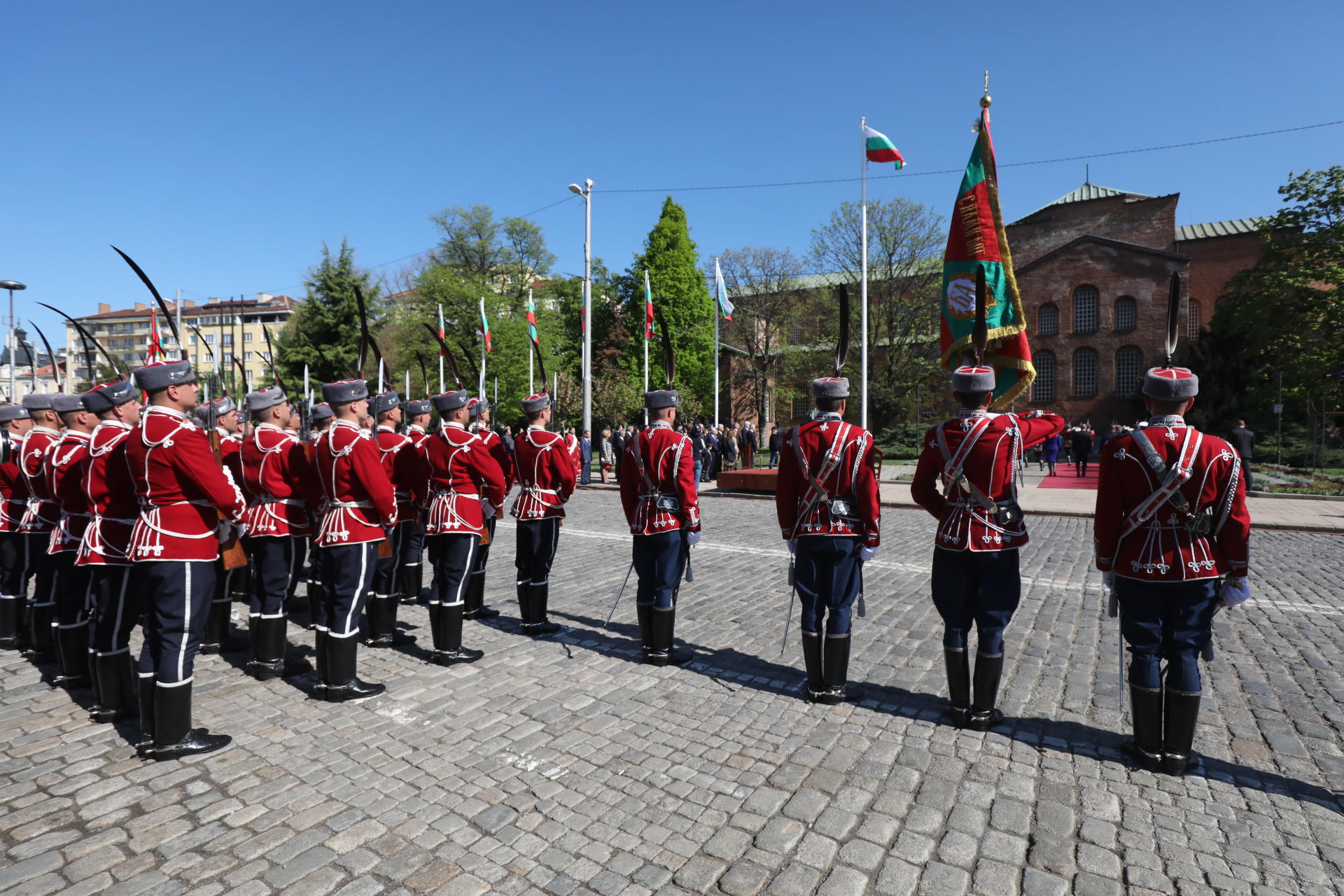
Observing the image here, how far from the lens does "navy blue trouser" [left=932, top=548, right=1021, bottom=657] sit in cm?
449

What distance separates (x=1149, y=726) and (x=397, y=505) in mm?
5989

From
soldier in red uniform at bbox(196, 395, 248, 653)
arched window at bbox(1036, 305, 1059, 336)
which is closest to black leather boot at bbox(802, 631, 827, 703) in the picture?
soldier in red uniform at bbox(196, 395, 248, 653)

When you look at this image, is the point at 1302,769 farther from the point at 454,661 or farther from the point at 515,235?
the point at 515,235

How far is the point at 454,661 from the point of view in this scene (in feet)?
19.4

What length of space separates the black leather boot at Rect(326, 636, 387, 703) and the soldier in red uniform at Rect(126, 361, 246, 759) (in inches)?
31.3

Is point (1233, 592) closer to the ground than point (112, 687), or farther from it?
farther from it

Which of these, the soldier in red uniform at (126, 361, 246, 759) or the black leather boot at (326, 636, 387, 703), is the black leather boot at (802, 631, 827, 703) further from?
the soldier in red uniform at (126, 361, 246, 759)

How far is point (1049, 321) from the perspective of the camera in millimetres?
50438

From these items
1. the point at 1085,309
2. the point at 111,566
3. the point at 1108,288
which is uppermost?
the point at 1108,288

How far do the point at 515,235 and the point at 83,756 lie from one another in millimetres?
49442

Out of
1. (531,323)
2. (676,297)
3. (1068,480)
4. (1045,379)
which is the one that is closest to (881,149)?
(531,323)

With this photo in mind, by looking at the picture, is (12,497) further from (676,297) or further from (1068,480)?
(676,297)

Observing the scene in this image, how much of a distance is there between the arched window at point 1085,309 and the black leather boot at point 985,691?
51818 mm

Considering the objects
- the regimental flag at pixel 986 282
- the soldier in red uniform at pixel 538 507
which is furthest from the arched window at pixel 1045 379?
the soldier in red uniform at pixel 538 507
